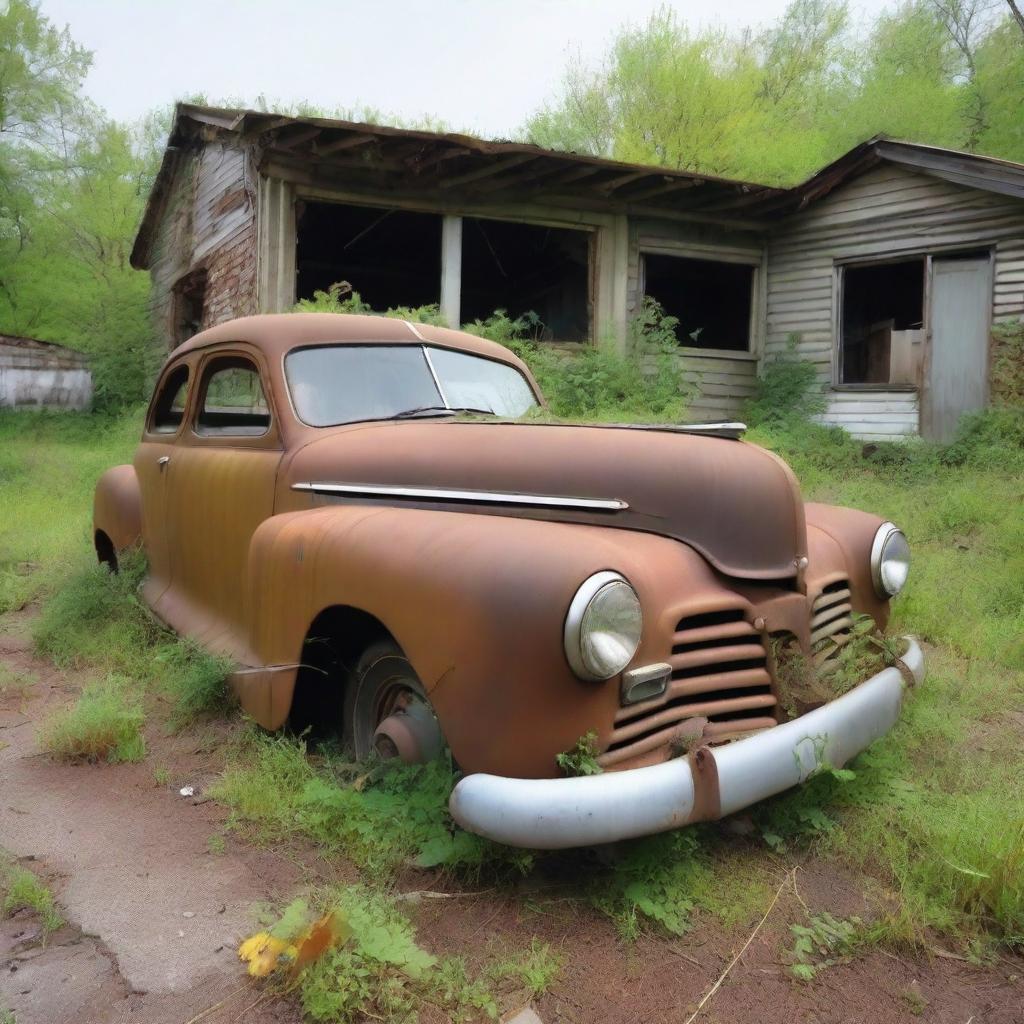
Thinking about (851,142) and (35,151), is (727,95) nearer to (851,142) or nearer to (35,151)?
(851,142)

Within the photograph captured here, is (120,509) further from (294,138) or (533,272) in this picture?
(533,272)

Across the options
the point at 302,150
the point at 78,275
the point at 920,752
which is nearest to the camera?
the point at 920,752

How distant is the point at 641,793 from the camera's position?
1933mm

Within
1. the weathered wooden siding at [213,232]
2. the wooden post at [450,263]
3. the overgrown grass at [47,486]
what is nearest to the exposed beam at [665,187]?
the wooden post at [450,263]

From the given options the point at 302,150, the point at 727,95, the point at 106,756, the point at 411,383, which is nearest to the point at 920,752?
the point at 411,383

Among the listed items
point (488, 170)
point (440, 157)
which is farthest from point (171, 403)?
point (488, 170)

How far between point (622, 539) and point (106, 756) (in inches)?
83.7

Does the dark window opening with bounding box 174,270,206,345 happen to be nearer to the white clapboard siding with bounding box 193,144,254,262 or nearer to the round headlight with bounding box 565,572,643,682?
the white clapboard siding with bounding box 193,144,254,262

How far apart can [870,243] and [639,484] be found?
1034 centimetres

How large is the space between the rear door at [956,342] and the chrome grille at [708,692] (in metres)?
9.31

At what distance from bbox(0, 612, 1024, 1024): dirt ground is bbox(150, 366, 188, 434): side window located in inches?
92.4

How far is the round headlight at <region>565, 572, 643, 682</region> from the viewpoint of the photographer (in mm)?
1988

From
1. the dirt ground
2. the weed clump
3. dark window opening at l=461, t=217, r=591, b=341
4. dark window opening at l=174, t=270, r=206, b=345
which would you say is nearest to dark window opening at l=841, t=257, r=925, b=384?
dark window opening at l=461, t=217, r=591, b=341

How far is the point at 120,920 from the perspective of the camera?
2.11 metres
